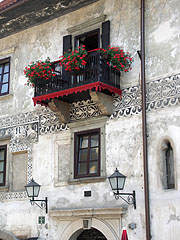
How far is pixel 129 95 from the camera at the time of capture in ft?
38.3

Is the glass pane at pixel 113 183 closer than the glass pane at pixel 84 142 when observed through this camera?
Yes

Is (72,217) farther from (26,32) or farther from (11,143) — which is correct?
(26,32)

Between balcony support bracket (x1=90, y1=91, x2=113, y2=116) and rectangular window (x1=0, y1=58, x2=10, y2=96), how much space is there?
435 cm

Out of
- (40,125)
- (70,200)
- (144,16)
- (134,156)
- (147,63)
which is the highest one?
(144,16)

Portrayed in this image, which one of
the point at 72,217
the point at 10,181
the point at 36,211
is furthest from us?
the point at 10,181

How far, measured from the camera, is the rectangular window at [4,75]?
15281mm

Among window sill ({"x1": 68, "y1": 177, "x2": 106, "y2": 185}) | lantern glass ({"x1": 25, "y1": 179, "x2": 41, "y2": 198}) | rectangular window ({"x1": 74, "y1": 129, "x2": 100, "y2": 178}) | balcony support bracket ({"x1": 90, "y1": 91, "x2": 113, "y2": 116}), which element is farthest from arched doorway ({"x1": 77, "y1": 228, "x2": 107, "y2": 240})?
balcony support bracket ({"x1": 90, "y1": 91, "x2": 113, "y2": 116})

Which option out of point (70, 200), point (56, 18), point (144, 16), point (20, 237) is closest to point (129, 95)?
point (144, 16)

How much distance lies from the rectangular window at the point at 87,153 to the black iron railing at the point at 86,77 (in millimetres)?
1298

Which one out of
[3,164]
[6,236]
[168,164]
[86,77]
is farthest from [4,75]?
[168,164]

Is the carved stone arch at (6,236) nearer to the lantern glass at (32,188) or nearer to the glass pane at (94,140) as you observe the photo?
the lantern glass at (32,188)

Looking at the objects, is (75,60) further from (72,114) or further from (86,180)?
(86,180)

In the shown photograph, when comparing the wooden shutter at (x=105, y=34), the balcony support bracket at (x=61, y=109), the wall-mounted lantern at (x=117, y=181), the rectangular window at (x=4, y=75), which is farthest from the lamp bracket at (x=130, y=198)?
the rectangular window at (x=4, y=75)

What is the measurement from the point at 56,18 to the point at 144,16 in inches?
135
